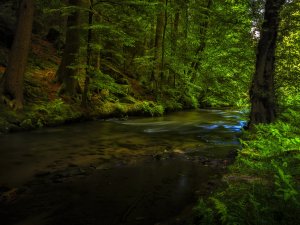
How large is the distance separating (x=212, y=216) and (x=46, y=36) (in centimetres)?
2508

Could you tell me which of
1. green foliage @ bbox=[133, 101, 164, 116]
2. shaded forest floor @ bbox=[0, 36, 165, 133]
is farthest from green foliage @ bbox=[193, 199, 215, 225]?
green foliage @ bbox=[133, 101, 164, 116]

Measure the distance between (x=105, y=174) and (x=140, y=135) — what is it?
20.3ft

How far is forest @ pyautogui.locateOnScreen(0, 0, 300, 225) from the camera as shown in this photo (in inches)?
231

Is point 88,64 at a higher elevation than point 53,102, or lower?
higher

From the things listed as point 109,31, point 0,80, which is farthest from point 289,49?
point 0,80

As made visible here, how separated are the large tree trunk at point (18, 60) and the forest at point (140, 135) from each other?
0.04m

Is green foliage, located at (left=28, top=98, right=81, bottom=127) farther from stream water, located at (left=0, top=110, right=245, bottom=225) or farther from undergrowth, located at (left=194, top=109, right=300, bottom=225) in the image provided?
undergrowth, located at (left=194, top=109, right=300, bottom=225)

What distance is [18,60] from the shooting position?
48.8 feet

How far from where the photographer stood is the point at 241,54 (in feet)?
50.6

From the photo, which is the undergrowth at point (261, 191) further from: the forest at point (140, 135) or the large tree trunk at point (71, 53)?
the large tree trunk at point (71, 53)

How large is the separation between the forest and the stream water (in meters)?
0.03

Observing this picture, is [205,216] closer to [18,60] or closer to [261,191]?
[261,191]

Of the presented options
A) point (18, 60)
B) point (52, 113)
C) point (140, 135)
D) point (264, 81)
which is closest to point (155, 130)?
point (140, 135)

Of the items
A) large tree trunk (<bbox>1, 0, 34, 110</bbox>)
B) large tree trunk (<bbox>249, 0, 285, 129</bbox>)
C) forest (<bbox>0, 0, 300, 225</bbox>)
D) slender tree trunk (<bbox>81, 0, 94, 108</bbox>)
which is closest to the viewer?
forest (<bbox>0, 0, 300, 225</bbox>)
